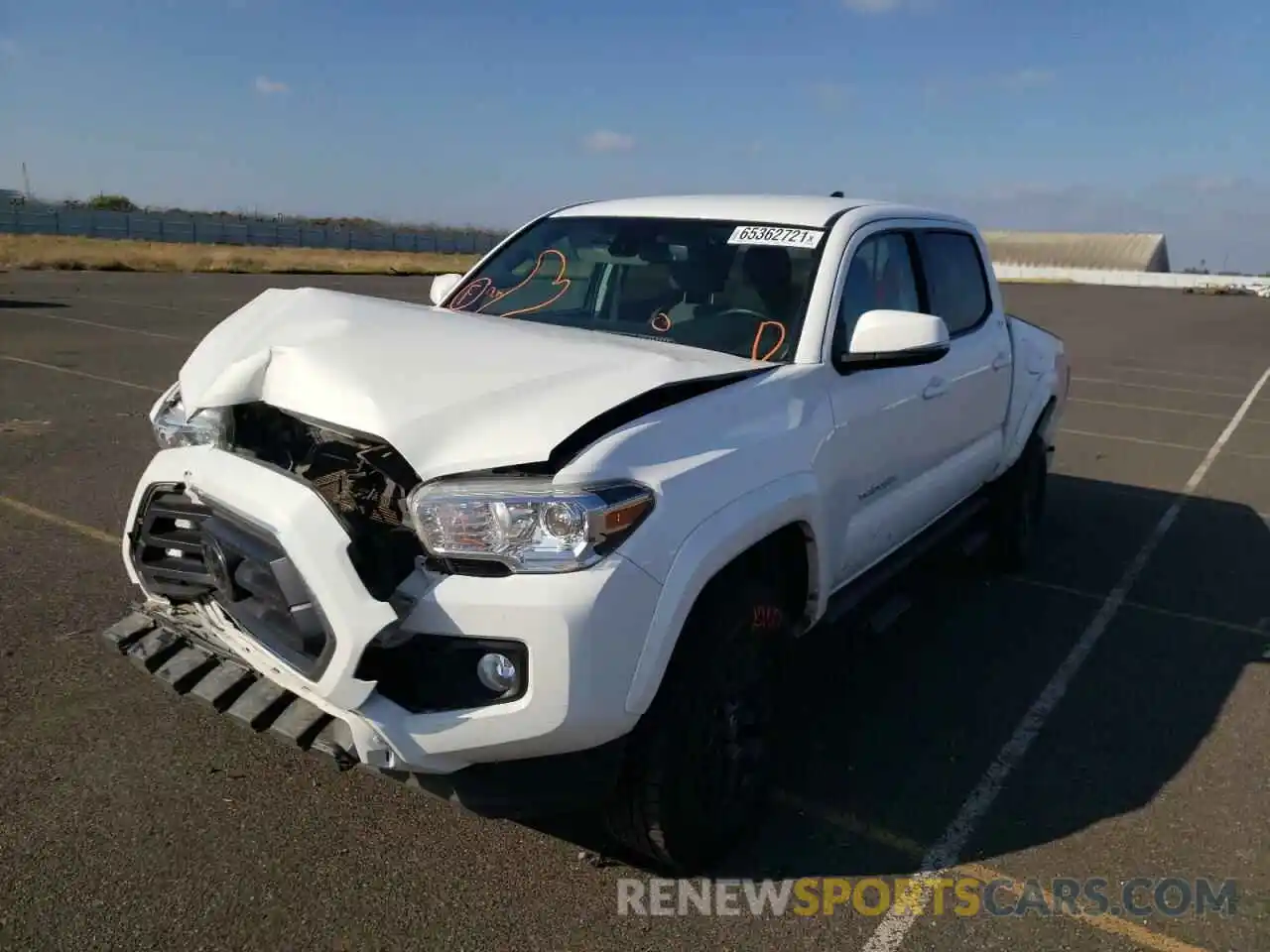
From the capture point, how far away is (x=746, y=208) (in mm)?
4246

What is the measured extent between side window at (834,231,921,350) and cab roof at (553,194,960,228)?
0.47 ft

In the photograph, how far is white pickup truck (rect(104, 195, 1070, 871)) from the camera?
250 centimetres

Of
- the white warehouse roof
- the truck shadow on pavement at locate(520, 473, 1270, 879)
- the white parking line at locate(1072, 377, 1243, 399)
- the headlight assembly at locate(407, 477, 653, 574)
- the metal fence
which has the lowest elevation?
the truck shadow on pavement at locate(520, 473, 1270, 879)

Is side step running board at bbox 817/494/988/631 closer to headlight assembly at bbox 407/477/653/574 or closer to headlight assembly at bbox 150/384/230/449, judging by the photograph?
headlight assembly at bbox 407/477/653/574

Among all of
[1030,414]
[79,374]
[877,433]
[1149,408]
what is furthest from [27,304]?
[877,433]

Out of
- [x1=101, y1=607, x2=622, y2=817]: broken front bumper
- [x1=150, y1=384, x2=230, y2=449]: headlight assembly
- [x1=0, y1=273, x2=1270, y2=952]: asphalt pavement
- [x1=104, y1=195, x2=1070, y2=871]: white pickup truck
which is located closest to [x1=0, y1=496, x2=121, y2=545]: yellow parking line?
[x1=0, y1=273, x2=1270, y2=952]: asphalt pavement

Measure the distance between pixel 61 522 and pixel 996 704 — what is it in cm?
497

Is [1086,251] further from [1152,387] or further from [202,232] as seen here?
[1152,387]

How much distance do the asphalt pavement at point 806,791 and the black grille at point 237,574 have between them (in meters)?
0.77

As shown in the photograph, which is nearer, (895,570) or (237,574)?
(237,574)

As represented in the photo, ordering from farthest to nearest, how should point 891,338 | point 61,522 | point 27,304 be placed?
point 27,304 < point 61,522 < point 891,338

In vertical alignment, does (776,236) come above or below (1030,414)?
above

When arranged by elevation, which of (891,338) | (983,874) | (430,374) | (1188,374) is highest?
(891,338)

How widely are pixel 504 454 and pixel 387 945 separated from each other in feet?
→ 4.29
